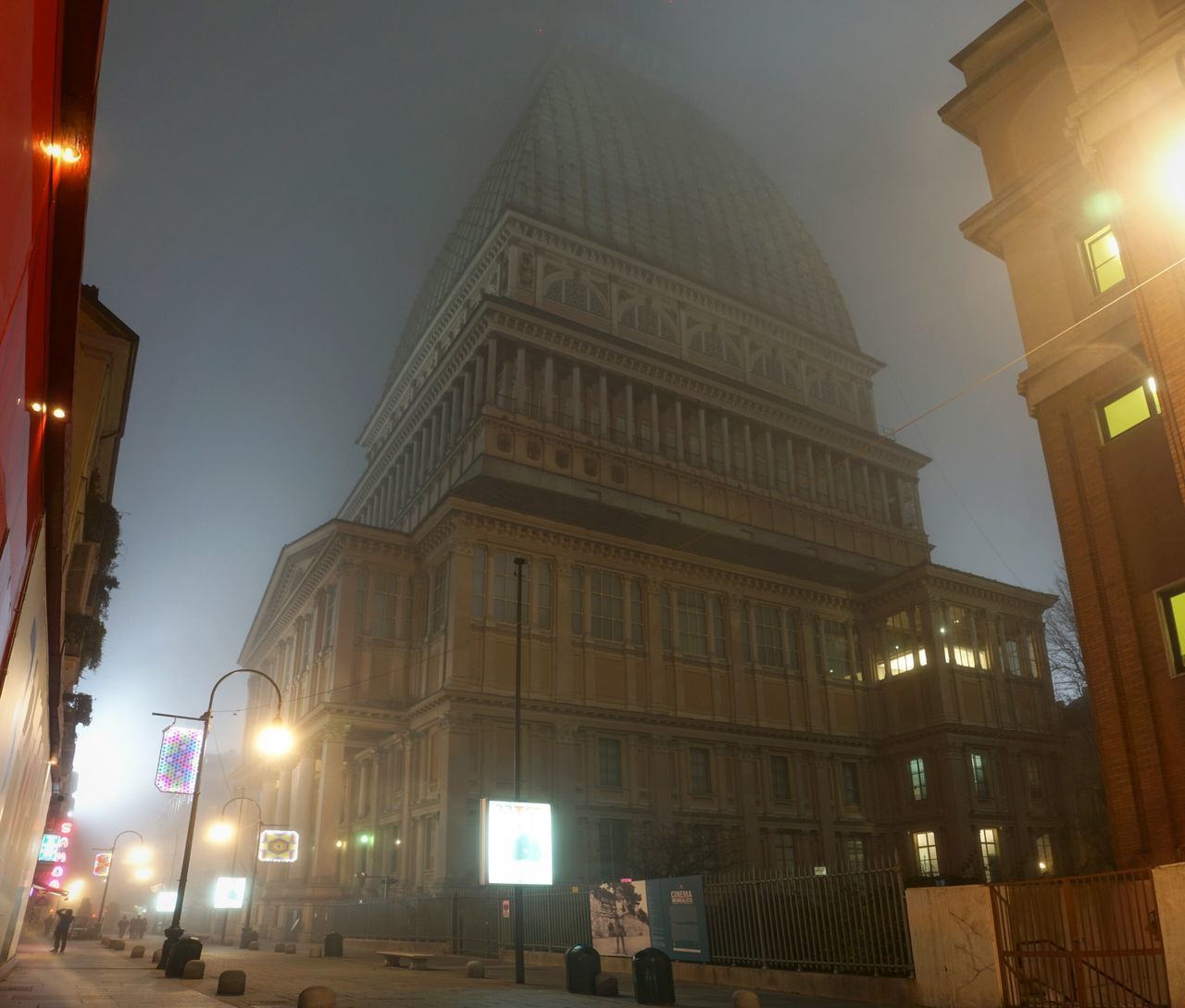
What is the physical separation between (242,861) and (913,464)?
5934 centimetres

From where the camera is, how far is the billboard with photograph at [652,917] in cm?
2150

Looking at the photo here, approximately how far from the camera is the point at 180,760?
30250mm

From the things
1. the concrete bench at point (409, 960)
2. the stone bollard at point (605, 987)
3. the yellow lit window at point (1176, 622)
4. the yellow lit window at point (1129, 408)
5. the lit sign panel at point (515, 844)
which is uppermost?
the yellow lit window at point (1129, 408)

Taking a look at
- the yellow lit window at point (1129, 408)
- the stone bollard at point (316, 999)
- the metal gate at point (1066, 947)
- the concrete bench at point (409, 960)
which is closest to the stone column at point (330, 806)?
the concrete bench at point (409, 960)

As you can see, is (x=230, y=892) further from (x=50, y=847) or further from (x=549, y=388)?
(x=549, y=388)

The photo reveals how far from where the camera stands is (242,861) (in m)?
62.8

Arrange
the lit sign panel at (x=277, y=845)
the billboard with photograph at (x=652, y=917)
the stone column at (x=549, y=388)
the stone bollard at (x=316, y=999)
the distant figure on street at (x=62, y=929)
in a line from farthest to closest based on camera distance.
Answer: the stone column at (x=549, y=388)
the distant figure on street at (x=62, y=929)
the lit sign panel at (x=277, y=845)
the billboard with photograph at (x=652, y=917)
the stone bollard at (x=316, y=999)

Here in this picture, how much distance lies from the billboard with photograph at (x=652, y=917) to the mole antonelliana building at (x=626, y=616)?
1512 centimetres

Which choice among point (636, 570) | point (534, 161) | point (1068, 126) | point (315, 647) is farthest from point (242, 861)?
point (1068, 126)

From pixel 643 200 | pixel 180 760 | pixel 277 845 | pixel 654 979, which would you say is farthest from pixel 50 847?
pixel 643 200

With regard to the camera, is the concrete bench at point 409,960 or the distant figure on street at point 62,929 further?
the distant figure on street at point 62,929

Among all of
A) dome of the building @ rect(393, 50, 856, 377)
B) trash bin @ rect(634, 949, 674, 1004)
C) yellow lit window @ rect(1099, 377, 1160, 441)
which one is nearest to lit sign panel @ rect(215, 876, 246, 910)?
trash bin @ rect(634, 949, 674, 1004)

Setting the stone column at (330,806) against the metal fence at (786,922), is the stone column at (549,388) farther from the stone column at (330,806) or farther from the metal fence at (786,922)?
the metal fence at (786,922)

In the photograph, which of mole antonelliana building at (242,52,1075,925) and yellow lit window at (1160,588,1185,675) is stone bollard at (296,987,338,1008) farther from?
mole antonelliana building at (242,52,1075,925)
